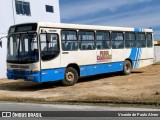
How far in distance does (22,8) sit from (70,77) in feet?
47.0

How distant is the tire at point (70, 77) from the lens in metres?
18.3

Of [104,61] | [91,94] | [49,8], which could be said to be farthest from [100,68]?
[49,8]

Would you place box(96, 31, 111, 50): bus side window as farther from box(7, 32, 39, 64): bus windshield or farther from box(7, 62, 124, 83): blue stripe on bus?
box(7, 32, 39, 64): bus windshield

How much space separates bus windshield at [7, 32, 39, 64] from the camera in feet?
55.1

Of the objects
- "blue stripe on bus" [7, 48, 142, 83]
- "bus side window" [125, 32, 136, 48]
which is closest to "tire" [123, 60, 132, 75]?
"blue stripe on bus" [7, 48, 142, 83]

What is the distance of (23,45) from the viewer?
17359 mm

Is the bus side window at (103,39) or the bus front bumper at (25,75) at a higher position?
the bus side window at (103,39)

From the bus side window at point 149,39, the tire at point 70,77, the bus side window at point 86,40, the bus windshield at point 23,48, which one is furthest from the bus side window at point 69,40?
the bus side window at point 149,39

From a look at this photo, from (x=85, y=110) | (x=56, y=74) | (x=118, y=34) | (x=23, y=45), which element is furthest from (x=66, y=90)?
(x=118, y=34)

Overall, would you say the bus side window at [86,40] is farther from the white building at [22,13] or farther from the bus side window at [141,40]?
the white building at [22,13]

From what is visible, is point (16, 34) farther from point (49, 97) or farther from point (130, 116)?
point (130, 116)

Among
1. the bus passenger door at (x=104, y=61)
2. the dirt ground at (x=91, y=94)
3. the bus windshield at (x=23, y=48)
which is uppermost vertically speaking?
the bus windshield at (x=23, y=48)

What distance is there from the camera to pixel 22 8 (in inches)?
1229

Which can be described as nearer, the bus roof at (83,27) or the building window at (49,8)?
the bus roof at (83,27)
